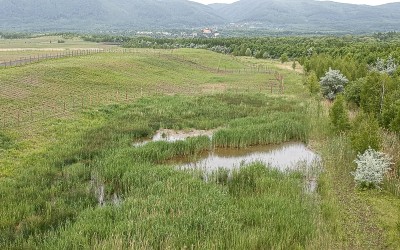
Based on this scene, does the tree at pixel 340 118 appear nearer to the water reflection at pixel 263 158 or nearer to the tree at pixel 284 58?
the water reflection at pixel 263 158

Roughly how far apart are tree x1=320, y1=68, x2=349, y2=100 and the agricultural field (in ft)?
14.9

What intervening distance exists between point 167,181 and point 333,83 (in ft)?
111

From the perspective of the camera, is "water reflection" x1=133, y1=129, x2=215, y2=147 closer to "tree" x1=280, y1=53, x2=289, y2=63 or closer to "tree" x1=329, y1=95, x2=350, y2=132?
"tree" x1=329, y1=95, x2=350, y2=132

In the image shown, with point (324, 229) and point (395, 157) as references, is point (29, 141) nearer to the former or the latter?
point (324, 229)

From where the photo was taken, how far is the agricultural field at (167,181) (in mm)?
16219

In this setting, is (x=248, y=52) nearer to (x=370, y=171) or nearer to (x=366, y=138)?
(x=366, y=138)

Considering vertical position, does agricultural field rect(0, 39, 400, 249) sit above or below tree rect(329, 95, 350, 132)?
below

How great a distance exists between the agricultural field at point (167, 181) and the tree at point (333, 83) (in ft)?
14.9

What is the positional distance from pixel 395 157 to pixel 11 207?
20.8m

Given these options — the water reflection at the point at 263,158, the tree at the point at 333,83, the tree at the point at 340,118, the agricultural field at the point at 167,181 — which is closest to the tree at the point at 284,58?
the tree at the point at 333,83

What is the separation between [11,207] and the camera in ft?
59.3

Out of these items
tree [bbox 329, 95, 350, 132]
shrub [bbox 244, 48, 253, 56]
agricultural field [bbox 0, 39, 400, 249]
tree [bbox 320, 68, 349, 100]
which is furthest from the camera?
shrub [bbox 244, 48, 253, 56]

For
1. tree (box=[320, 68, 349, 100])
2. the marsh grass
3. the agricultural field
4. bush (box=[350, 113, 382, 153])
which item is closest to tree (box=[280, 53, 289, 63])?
tree (box=[320, 68, 349, 100])

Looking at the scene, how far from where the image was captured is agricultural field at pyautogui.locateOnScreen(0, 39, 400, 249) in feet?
53.2
